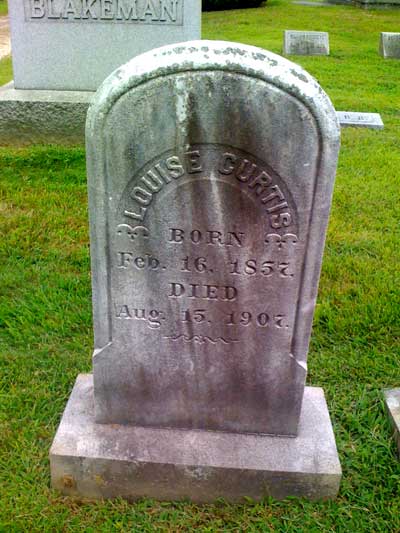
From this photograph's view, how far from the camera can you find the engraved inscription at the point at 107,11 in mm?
5281

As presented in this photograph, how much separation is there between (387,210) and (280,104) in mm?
3064

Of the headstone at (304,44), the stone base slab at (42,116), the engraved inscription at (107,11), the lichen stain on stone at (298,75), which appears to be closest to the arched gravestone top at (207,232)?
the lichen stain on stone at (298,75)

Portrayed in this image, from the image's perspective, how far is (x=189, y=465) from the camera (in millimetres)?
2162

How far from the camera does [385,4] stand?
1969cm

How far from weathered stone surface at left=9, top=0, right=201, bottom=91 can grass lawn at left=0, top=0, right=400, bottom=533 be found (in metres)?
0.81

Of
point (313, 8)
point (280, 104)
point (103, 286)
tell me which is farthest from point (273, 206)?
point (313, 8)

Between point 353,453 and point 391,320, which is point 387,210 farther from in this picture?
point 353,453

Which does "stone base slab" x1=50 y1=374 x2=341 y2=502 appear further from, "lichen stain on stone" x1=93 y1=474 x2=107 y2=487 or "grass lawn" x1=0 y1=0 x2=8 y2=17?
"grass lawn" x1=0 y1=0 x2=8 y2=17

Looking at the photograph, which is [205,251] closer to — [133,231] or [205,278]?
[205,278]

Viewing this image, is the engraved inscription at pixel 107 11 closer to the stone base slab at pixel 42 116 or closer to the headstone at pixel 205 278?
the stone base slab at pixel 42 116

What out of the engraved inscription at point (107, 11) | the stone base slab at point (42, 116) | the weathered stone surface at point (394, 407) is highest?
the engraved inscription at point (107, 11)

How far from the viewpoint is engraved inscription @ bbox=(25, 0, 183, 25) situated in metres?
5.28

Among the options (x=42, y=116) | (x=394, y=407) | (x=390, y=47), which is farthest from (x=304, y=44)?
(x=394, y=407)

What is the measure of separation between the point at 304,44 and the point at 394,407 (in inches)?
387
